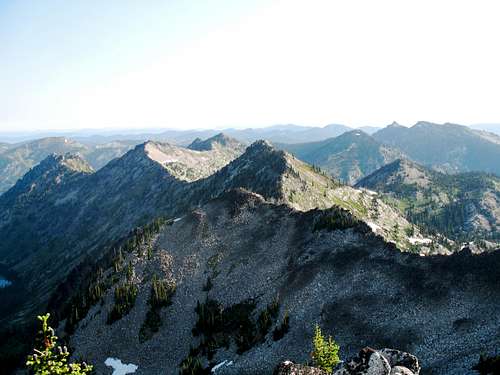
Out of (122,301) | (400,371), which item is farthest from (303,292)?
(400,371)

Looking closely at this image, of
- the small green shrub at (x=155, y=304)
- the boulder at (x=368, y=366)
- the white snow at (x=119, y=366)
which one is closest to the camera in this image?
the boulder at (x=368, y=366)

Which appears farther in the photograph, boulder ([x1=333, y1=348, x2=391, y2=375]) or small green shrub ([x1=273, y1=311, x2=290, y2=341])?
small green shrub ([x1=273, y1=311, x2=290, y2=341])

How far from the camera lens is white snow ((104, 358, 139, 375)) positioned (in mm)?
95438

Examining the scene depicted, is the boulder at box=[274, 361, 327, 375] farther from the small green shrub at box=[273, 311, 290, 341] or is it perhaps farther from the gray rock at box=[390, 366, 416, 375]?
the small green shrub at box=[273, 311, 290, 341]

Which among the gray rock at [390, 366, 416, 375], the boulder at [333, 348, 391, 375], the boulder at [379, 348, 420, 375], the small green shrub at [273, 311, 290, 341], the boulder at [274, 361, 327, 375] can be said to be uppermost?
the boulder at [333, 348, 391, 375]

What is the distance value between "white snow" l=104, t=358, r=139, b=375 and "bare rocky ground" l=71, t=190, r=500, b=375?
4.04 ft

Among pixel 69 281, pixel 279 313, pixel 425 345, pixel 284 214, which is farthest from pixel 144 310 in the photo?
pixel 69 281

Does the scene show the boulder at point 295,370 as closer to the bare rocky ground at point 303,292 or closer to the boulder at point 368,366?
the boulder at point 368,366

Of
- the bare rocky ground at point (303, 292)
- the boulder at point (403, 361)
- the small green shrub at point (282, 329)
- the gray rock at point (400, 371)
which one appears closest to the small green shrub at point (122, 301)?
the bare rocky ground at point (303, 292)

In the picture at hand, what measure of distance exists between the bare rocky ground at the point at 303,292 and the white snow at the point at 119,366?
1230mm

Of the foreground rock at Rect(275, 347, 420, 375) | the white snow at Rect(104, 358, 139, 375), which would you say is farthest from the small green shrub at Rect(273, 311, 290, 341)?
the foreground rock at Rect(275, 347, 420, 375)

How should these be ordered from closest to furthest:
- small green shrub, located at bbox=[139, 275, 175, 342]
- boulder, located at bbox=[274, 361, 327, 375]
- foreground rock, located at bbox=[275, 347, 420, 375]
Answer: foreground rock, located at bbox=[275, 347, 420, 375] < boulder, located at bbox=[274, 361, 327, 375] < small green shrub, located at bbox=[139, 275, 175, 342]

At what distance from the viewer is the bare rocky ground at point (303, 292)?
70.2 meters

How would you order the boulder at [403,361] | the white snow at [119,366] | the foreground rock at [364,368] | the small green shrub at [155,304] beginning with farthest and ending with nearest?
the small green shrub at [155,304] < the white snow at [119,366] < the boulder at [403,361] < the foreground rock at [364,368]
